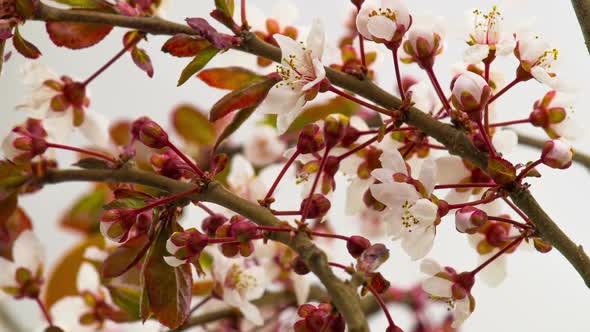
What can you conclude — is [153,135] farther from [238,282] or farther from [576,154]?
[576,154]

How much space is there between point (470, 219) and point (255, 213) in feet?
0.43

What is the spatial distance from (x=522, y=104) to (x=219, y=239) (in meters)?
1.21

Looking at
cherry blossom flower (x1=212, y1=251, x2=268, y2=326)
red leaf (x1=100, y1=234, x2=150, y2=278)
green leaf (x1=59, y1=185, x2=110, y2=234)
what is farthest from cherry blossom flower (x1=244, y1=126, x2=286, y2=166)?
red leaf (x1=100, y1=234, x2=150, y2=278)

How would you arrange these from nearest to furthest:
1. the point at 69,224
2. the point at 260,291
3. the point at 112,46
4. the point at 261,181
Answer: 1. the point at 260,291
2. the point at 261,181
3. the point at 69,224
4. the point at 112,46

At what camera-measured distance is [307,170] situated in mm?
568

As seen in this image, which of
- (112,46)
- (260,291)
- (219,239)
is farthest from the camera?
(112,46)

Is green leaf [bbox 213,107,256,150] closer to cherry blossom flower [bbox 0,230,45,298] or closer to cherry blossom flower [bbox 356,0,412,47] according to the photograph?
cherry blossom flower [bbox 356,0,412,47]

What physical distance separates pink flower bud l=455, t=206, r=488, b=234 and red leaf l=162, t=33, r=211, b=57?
0.65ft

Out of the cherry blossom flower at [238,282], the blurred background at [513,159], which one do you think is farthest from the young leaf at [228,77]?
the blurred background at [513,159]

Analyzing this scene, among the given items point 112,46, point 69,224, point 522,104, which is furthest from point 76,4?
point 112,46

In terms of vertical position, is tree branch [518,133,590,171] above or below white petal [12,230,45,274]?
above

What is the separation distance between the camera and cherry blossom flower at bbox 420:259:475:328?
54 cm

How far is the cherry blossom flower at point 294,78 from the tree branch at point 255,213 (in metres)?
0.05

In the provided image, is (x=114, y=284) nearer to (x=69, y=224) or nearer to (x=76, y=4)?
(x=76, y=4)
